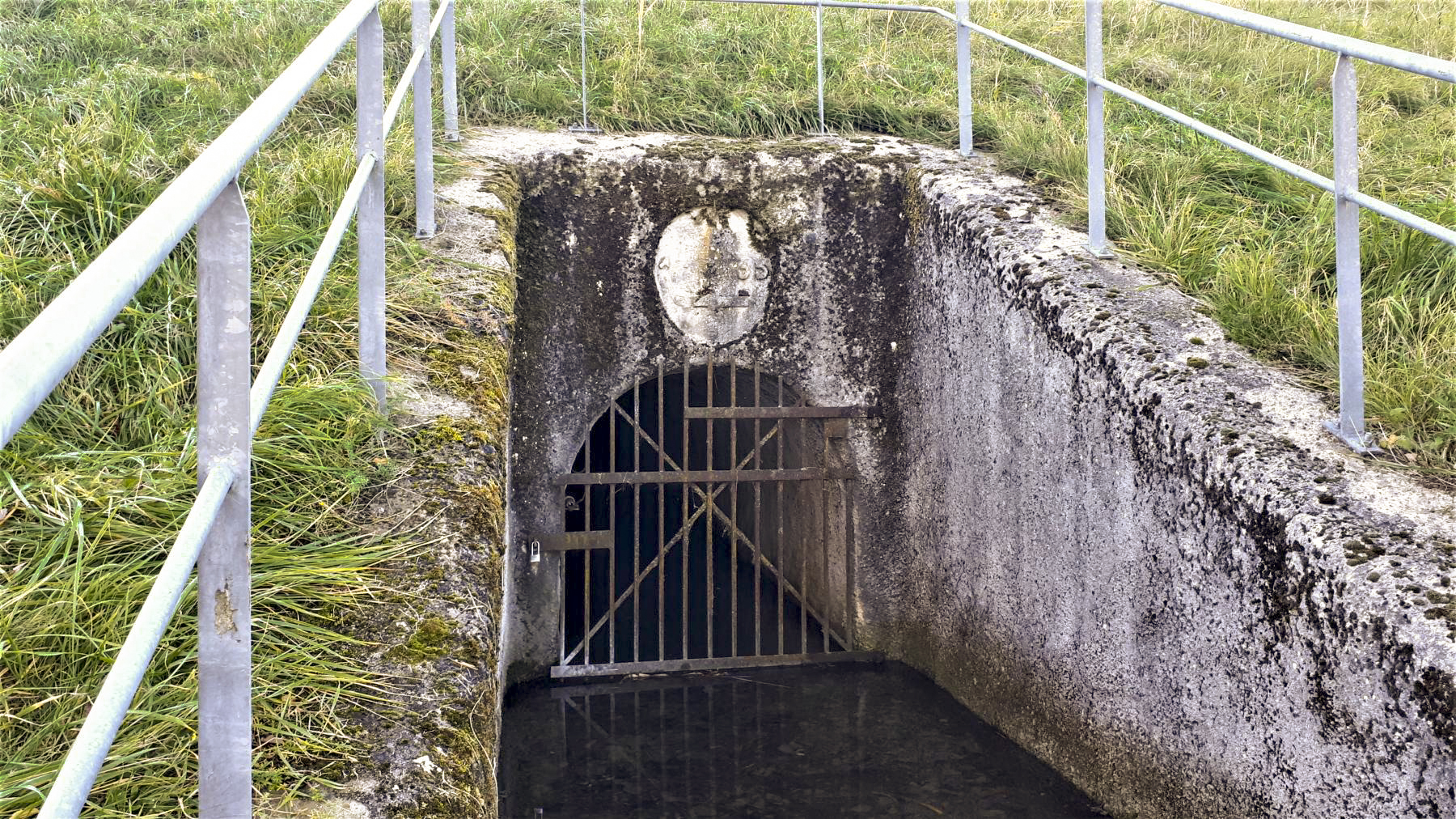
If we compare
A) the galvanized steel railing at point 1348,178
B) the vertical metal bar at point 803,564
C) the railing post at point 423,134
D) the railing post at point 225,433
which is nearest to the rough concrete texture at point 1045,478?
the galvanized steel railing at point 1348,178

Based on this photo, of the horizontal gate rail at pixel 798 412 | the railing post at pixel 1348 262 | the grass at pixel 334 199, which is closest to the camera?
the grass at pixel 334 199

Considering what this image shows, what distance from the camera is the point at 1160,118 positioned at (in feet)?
17.6

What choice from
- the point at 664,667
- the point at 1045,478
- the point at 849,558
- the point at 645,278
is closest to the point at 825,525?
the point at 849,558

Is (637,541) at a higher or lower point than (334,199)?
lower

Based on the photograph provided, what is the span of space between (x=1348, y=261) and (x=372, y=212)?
212 cm

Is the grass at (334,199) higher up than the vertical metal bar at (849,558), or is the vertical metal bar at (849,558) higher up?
the grass at (334,199)

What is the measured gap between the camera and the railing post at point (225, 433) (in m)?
1.17

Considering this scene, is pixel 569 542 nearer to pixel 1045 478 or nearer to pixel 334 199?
pixel 334 199

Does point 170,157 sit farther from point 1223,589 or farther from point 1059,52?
point 1059,52

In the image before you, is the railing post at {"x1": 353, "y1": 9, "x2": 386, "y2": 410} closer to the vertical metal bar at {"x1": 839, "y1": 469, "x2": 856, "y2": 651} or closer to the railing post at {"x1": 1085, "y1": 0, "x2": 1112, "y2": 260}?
the railing post at {"x1": 1085, "y1": 0, "x2": 1112, "y2": 260}

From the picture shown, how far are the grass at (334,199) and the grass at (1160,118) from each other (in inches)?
0.7

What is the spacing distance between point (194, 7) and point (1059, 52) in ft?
15.6

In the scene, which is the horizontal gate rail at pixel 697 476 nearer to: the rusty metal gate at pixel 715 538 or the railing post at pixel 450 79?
the rusty metal gate at pixel 715 538

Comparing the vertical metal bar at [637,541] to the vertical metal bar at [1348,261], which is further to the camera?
the vertical metal bar at [637,541]
